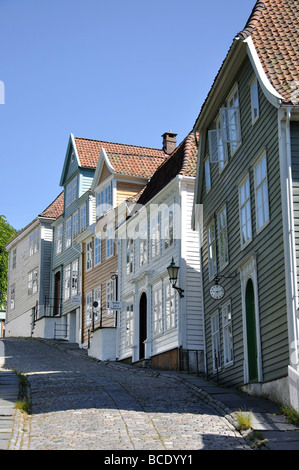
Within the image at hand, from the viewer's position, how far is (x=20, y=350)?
33156 millimetres

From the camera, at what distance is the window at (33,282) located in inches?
1814

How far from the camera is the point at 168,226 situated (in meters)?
26.3

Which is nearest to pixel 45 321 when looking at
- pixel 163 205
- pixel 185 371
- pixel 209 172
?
pixel 163 205

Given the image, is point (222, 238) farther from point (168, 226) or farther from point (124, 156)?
point (124, 156)

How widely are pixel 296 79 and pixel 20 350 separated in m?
21.2

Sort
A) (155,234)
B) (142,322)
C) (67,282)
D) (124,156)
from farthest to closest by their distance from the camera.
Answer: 1. (67,282)
2. (124,156)
3. (142,322)
4. (155,234)

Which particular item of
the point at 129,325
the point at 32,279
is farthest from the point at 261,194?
the point at 32,279

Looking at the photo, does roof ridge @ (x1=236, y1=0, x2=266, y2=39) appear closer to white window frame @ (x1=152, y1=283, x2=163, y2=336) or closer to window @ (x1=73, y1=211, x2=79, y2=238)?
white window frame @ (x1=152, y1=283, x2=163, y2=336)

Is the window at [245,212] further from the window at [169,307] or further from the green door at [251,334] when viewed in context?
the window at [169,307]

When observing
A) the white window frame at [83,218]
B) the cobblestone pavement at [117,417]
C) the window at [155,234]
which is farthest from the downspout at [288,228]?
the white window frame at [83,218]

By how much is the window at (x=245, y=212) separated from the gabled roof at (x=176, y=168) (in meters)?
6.98

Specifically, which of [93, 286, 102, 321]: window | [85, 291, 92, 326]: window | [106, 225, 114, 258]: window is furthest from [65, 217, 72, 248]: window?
A: [106, 225, 114, 258]: window

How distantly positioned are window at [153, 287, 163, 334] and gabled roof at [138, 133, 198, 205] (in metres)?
3.87

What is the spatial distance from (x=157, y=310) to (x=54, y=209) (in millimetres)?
21545
